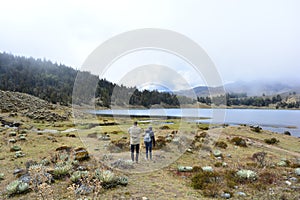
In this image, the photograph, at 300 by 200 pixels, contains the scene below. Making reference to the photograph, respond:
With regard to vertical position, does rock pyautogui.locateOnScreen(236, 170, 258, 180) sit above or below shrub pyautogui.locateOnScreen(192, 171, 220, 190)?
above

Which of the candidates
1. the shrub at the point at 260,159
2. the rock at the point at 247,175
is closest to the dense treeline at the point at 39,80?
the shrub at the point at 260,159

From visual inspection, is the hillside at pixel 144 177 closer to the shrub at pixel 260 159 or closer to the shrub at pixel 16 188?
the shrub at pixel 16 188

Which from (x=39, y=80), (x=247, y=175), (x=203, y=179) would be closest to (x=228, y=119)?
(x=247, y=175)

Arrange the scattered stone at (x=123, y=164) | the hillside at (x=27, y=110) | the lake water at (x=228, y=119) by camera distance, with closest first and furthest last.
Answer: the scattered stone at (x=123, y=164) → the lake water at (x=228, y=119) → the hillside at (x=27, y=110)

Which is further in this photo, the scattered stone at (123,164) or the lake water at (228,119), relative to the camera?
the lake water at (228,119)

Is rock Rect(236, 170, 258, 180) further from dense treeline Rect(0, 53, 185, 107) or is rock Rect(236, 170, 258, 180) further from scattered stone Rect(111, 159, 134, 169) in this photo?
dense treeline Rect(0, 53, 185, 107)

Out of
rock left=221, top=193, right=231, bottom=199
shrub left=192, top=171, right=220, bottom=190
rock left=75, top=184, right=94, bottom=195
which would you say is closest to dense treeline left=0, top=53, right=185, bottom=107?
shrub left=192, top=171, right=220, bottom=190

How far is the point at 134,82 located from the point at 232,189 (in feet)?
25.1

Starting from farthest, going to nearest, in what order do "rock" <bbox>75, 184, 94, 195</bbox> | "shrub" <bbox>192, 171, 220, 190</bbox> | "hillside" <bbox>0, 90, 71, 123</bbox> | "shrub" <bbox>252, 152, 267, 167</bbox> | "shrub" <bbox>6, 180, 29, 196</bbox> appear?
"hillside" <bbox>0, 90, 71, 123</bbox> → "shrub" <bbox>252, 152, 267, 167</bbox> → "shrub" <bbox>192, 171, 220, 190</bbox> → "shrub" <bbox>6, 180, 29, 196</bbox> → "rock" <bbox>75, 184, 94, 195</bbox>

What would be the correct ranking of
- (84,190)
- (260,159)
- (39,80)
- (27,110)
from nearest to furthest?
1. (84,190)
2. (260,159)
3. (27,110)
4. (39,80)

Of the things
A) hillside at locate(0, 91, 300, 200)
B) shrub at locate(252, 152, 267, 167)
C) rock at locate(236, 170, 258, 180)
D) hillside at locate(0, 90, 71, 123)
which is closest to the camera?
hillside at locate(0, 91, 300, 200)

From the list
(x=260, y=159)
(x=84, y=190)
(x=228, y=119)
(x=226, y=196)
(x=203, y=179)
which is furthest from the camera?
(x=228, y=119)

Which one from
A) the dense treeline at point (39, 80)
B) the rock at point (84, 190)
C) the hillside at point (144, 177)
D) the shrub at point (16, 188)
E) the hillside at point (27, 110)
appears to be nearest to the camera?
the rock at point (84, 190)

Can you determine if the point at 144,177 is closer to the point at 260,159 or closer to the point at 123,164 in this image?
the point at 123,164
